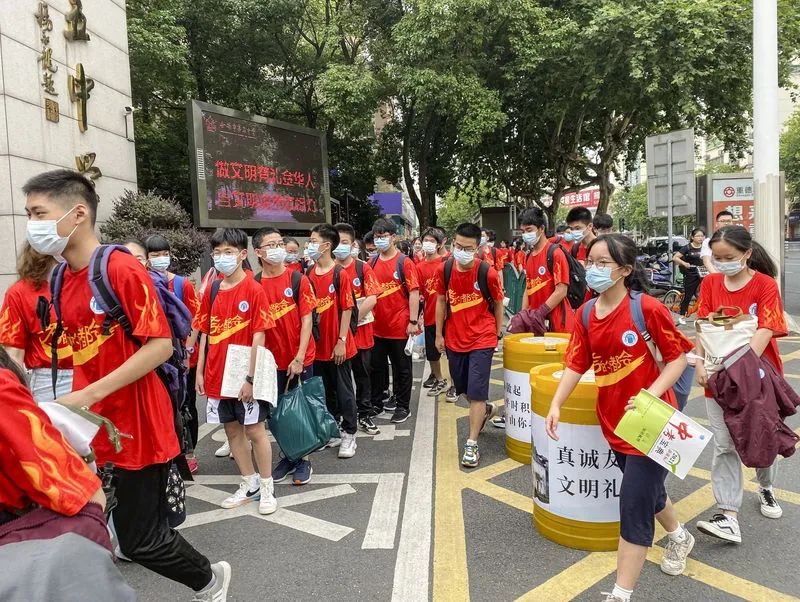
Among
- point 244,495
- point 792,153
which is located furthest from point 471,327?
point 792,153

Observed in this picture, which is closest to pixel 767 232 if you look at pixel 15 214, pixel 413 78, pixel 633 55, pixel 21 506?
pixel 633 55

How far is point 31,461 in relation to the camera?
1193 millimetres

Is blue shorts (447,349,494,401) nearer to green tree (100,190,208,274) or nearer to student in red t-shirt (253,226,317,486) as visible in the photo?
student in red t-shirt (253,226,317,486)

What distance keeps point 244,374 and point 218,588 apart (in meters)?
1.34

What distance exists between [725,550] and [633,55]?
11.9 m

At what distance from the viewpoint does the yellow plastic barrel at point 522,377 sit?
4020 millimetres

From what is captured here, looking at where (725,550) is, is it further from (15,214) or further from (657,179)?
(15,214)

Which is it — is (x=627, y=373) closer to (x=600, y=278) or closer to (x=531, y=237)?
(x=600, y=278)

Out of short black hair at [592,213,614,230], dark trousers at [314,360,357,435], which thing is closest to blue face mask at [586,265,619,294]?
dark trousers at [314,360,357,435]

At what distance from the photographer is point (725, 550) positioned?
294 cm

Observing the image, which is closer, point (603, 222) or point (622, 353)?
point (622, 353)

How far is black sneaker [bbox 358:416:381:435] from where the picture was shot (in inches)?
199

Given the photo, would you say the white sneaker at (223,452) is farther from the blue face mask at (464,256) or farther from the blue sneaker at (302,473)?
the blue face mask at (464,256)

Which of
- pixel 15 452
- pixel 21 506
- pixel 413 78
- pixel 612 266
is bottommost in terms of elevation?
pixel 21 506
